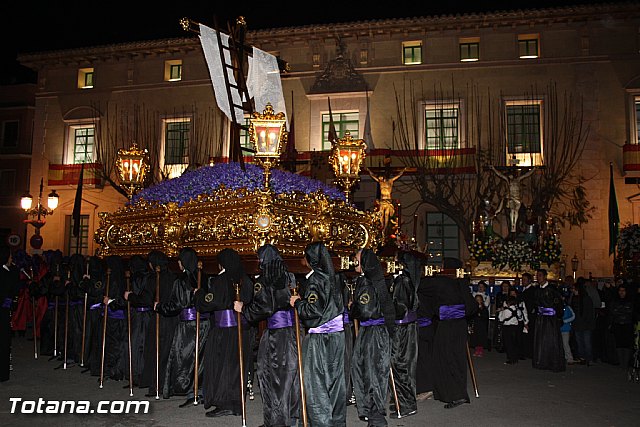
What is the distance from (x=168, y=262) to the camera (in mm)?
9289

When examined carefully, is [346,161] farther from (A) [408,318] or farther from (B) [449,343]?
(B) [449,343]

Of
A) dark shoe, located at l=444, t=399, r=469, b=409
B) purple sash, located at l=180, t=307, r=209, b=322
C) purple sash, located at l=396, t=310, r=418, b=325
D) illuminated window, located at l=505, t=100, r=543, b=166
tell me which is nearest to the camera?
dark shoe, located at l=444, t=399, r=469, b=409

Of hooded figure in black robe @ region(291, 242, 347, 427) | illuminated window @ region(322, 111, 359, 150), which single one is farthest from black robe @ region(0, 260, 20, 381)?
illuminated window @ region(322, 111, 359, 150)

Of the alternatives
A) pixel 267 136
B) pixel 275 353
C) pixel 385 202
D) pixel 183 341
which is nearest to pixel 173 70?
pixel 385 202

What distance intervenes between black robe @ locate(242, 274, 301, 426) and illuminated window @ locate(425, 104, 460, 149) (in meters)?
20.5

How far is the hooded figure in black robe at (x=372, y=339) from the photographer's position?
7.00 m

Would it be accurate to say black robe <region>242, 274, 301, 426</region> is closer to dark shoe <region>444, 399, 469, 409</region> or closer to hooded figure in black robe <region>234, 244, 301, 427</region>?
hooded figure in black robe <region>234, 244, 301, 427</region>

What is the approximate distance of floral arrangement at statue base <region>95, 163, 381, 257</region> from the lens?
9039 millimetres

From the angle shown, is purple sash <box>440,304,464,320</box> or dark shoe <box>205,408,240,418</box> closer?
dark shoe <box>205,408,240,418</box>

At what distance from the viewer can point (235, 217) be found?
30.0 ft

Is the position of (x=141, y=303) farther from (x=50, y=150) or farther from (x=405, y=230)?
(x=50, y=150)

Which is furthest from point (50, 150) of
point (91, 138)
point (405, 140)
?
point (405, 140)

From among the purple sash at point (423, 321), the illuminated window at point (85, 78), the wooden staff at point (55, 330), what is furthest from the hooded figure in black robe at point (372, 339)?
the illuminated window at point (85, 78)

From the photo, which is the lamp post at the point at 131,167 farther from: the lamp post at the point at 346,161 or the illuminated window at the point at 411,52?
the illuminated window at the point at 411,52
